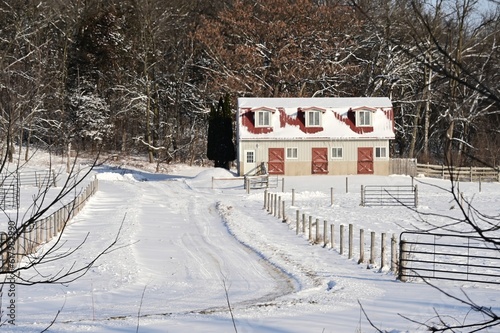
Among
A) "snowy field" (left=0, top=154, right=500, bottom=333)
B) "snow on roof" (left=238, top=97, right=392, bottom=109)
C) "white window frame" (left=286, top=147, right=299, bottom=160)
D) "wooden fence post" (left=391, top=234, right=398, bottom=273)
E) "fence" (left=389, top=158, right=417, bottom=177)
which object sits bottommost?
"snowy field" (left=0, top=154, right=500, bottom=333)

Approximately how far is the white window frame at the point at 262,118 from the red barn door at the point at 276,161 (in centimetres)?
207

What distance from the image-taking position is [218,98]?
2783 inches

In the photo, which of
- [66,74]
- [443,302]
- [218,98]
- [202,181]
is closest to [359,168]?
[202,181]

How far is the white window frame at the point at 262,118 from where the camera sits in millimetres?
59500

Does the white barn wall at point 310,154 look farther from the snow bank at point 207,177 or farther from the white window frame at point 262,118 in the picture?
the snow bank at point 207,177

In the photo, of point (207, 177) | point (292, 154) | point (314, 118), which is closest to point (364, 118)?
point (314, 118)

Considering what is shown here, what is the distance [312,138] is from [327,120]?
85.0 inches

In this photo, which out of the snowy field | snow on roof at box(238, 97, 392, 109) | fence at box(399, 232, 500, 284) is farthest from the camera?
snow on roof at box(238, 97, 392, 109)

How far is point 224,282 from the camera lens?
16.1m

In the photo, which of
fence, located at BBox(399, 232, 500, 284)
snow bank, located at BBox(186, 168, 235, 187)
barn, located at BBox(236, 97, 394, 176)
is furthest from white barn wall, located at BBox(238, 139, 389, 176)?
fence, located at BBox(399, 232, 500, 284)

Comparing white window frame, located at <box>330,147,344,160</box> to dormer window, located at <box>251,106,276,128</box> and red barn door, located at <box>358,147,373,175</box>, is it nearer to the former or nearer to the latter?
red barn door, located at <box>358,147,373,175</box>

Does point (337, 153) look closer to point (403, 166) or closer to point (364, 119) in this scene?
point (364, 119)

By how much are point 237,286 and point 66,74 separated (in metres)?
51.5

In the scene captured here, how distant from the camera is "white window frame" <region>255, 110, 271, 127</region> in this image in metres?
59.5
